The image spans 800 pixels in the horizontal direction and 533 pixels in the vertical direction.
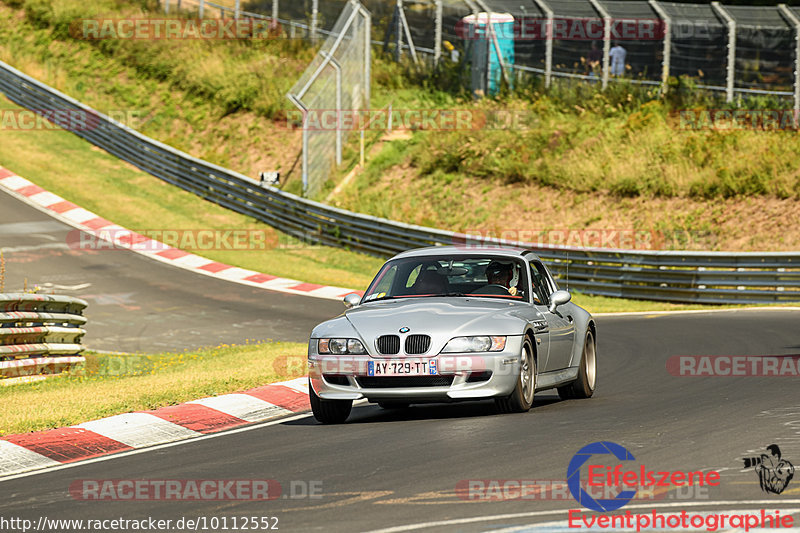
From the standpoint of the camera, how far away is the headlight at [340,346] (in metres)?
9.38

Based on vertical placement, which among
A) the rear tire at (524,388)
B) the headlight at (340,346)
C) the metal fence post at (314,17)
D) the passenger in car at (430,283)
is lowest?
the rear tire at (524,388)

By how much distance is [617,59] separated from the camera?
31.5 meters

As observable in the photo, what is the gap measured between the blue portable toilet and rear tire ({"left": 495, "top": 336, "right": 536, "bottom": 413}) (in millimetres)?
24643

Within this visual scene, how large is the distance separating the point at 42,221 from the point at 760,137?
61.8 feet

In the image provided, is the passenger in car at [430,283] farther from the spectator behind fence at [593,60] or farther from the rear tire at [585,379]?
the spectator behind fence at [593,60]

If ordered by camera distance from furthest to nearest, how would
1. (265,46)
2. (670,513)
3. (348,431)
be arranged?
(265,46)
(348,431)
(670,513)

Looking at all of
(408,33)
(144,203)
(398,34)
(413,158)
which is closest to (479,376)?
(413,158)

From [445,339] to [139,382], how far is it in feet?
17.0

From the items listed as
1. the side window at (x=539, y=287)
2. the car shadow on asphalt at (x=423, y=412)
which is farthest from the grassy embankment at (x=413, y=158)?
the car shadow on asphalt at (x=423, y=412)

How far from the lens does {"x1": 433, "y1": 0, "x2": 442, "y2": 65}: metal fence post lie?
35.1 metres

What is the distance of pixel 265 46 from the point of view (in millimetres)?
42844

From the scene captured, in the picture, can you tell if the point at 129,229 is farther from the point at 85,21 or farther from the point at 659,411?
the point at 659,411

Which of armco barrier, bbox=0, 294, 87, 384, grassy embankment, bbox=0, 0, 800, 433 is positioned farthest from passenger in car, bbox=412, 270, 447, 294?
grassy embankment, bbox=0, 0, 800, 433

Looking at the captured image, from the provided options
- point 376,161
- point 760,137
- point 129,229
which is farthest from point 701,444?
point 376,161
